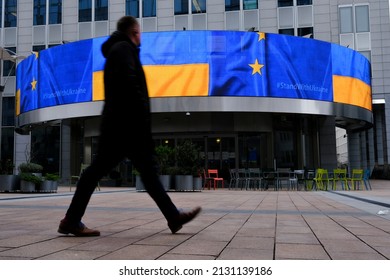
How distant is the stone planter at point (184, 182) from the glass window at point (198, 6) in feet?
50.1

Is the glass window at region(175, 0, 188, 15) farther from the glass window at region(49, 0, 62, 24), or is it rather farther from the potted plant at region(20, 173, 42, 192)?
the potted plant at region(20, 173, 42, 192)

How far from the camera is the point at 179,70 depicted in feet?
63.4

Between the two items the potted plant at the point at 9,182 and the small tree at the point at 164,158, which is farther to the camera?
the small tree at the point at 164,158

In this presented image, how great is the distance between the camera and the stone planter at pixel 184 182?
1466 cm

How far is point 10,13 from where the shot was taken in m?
28.8

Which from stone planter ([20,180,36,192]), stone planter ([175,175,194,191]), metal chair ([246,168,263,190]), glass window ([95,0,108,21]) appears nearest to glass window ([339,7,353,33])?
metal chair ([246,168,263,190])

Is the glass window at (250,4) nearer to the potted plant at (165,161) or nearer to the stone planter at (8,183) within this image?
the potted plant at (165,161)

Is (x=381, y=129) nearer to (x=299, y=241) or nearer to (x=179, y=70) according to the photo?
(x=179, y=70)

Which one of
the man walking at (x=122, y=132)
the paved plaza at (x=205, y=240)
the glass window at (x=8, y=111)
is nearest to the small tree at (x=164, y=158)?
the paved plaza at (x=205, y=240)

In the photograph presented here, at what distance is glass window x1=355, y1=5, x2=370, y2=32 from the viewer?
92.8ft

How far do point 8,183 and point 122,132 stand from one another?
11233 mm

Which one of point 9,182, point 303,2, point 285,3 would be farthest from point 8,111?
point 303,2
